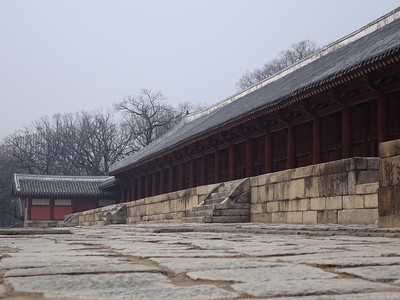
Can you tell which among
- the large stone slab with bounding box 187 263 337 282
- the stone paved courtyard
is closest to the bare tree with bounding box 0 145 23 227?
the stone paved courtyard

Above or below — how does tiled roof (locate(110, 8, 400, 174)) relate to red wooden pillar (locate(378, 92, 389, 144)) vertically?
above

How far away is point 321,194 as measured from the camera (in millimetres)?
→ 10922

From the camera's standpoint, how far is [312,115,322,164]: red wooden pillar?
1580 centimetres

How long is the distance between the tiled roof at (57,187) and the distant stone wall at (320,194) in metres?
30.1

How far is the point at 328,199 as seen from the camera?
35.1ft

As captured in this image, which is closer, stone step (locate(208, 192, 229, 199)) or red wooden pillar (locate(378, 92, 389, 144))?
red wooden pillar (locate(378, 92, 389, 144))

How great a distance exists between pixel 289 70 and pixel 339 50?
379 cm

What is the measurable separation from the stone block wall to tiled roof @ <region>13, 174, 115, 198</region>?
3022 centimetres

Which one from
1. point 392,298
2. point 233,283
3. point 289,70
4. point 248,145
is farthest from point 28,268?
point 289,70

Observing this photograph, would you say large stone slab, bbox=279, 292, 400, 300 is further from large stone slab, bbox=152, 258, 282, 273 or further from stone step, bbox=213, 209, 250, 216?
stone step, bbox=213, 209, 250, 216

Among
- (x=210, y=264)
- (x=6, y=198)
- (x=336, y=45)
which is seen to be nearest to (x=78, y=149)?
(x=6, y=198)

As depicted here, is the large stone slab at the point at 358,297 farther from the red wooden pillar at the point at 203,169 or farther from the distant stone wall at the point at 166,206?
the red wooden pillar at the point at 203,169

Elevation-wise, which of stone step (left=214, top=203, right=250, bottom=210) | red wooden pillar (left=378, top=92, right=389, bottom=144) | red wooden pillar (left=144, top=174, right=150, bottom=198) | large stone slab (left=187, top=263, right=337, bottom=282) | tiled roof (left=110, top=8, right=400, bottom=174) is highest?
tiled roof (left=110, top=8, right=400, bottom=174)

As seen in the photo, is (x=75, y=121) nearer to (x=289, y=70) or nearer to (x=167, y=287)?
(x=289, y=70)
